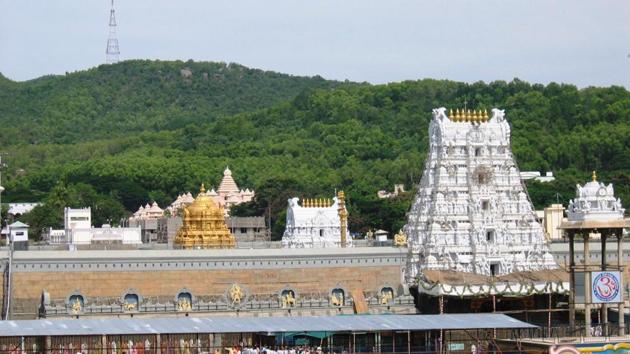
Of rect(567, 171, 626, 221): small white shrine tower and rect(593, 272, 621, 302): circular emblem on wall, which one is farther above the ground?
rect(567, 171, 626, 221): small white shrine tower

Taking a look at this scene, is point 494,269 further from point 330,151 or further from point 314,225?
point 330,151

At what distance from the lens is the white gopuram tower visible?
66.1 metres

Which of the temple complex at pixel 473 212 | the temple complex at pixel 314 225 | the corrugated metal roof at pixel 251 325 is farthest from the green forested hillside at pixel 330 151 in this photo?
the corrugated metal roof at pixel 251 325

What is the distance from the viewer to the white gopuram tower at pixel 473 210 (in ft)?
217

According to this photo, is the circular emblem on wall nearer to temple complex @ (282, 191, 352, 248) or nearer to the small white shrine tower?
the small white shrine tower

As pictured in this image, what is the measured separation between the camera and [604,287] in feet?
177

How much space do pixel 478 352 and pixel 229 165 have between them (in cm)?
9121

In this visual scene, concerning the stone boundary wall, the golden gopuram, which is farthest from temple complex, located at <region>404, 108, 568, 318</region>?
the golden gopuram

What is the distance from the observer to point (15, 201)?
13188cm

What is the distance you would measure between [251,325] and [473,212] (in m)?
18.3

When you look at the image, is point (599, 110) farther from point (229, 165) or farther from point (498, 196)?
point (498, 196)

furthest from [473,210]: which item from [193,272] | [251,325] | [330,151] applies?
[330,151]

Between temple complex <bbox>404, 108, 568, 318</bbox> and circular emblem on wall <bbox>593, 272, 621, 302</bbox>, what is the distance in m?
10.4

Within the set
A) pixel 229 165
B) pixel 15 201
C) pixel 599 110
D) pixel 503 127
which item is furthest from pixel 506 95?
pixel 503 127
